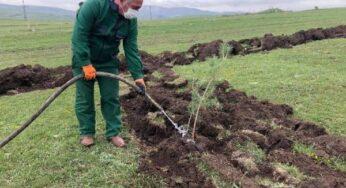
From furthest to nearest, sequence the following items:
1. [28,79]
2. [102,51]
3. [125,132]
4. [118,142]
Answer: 1. [28,79]
2. [125,132]
3. [118,142]
4. [102,51]

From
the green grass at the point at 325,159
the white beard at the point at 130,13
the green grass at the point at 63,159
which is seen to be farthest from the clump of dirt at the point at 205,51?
the white beard at the point at 130,13

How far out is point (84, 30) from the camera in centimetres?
622

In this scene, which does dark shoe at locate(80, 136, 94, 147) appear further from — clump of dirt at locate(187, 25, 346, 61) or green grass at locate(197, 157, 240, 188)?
clump of dirt at locate(187, 25, 346, 61)

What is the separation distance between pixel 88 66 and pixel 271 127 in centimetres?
291

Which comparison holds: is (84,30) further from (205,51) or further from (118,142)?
(205,51)

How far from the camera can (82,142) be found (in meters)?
6.87

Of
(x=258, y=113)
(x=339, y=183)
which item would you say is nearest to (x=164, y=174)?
(x=339, y=183)

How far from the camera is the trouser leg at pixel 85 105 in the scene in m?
6.77

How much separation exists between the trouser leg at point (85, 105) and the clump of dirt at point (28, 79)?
5562mm

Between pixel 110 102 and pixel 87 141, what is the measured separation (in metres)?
0.62

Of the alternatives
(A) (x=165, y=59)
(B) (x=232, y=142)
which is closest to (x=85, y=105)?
(B) (x=232, y=142)

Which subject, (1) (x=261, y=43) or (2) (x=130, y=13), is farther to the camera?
(1) (x=261, y=43)

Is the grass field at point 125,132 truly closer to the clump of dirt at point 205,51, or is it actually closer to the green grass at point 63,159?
the green grass at point 63,159

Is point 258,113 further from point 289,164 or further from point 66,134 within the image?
point 66,134
